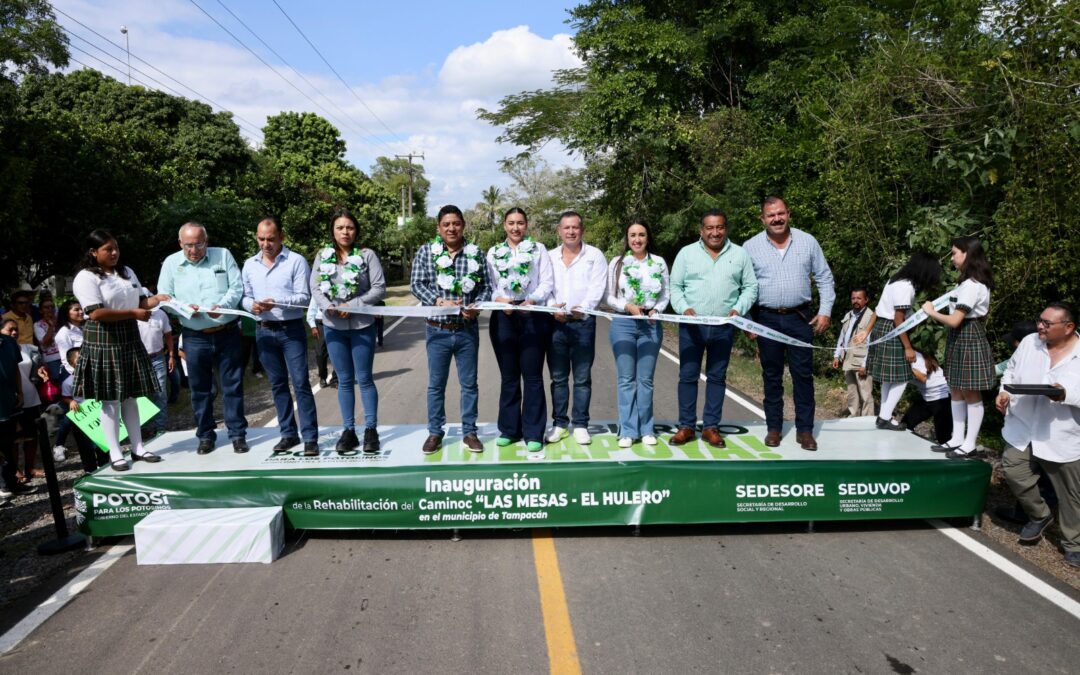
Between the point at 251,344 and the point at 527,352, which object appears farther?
the point at 251,344

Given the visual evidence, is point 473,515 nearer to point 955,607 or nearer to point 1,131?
point 955,607

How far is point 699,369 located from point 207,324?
4212 mm

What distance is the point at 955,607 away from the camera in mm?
4293

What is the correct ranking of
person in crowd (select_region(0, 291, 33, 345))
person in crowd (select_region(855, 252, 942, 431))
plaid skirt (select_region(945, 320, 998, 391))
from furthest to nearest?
person in crowd (select_region(0, 291, 33, 345)) < person in crowd (select_region(855, 252, 942, 431)) < plaid skirt (select_region(945, 320, 998, 391))

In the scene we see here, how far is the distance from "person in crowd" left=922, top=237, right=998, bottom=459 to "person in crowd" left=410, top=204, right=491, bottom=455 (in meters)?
3.77

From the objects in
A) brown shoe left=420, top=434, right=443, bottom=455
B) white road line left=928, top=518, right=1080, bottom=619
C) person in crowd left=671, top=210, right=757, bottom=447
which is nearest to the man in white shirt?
white road line left=928, top=518, right=1080, bottom=619

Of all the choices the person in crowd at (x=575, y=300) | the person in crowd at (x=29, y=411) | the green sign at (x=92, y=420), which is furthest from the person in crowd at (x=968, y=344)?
the person in crowd at (x=29, y=411)

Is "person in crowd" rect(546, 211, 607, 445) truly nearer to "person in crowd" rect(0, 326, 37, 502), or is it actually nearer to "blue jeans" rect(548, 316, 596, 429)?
"blue jeans" rect(548, 316, 596, 429)

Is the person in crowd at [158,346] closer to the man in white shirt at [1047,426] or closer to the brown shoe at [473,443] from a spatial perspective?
the brown shoe at [473,443]

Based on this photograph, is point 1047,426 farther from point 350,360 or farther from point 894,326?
point 350,360

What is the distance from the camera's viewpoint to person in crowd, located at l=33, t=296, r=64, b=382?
771 cm

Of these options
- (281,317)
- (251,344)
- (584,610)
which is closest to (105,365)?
→ (281,317)

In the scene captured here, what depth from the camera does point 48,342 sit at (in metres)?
8.20

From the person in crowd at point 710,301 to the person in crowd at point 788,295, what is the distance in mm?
156
